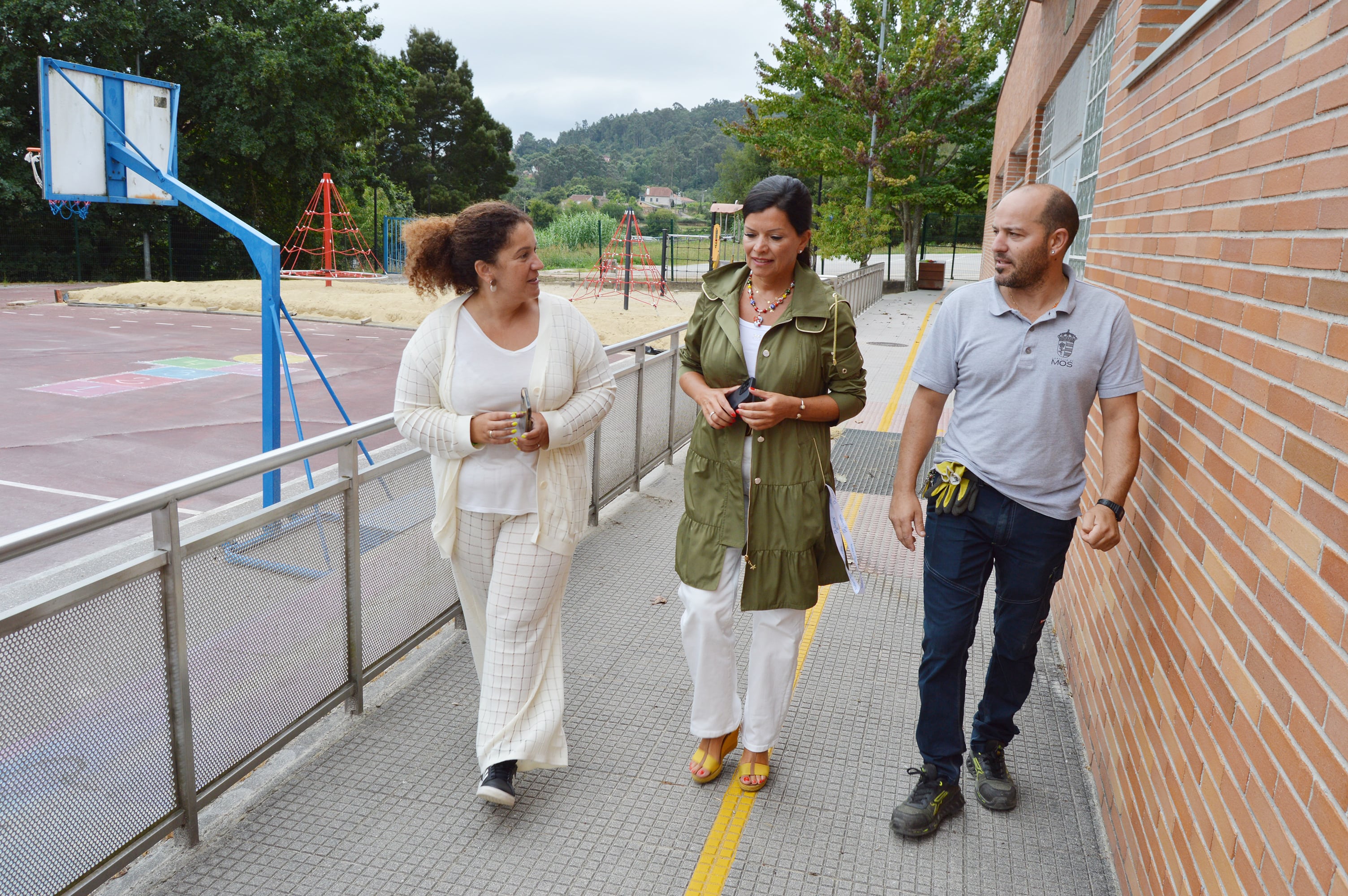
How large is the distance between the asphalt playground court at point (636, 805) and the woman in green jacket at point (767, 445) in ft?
1.48

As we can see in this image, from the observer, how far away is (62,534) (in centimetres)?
251

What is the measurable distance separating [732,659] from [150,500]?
1.91 metres

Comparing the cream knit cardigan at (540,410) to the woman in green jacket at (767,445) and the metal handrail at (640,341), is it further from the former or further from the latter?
the metal handrail at (640,341)

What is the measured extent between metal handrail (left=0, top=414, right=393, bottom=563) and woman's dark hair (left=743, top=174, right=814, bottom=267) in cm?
157

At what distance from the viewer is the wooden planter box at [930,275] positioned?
97.1 feet

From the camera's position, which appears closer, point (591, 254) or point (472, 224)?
point (472, 224)

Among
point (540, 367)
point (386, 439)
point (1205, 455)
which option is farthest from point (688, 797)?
point (386, 439)

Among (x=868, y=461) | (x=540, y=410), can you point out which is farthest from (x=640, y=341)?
(x=540, y=410)

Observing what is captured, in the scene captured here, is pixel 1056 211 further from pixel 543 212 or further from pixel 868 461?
pixel 543 212

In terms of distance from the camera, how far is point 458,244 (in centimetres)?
331

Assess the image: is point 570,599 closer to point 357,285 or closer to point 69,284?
A: point 357,285

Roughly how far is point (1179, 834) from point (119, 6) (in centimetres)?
3646

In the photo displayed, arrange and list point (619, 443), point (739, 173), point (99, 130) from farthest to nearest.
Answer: point (739, 173) → point (99, 130) → point (619, 443)

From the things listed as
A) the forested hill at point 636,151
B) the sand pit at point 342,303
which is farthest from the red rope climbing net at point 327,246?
the forested hill at point 636,151
